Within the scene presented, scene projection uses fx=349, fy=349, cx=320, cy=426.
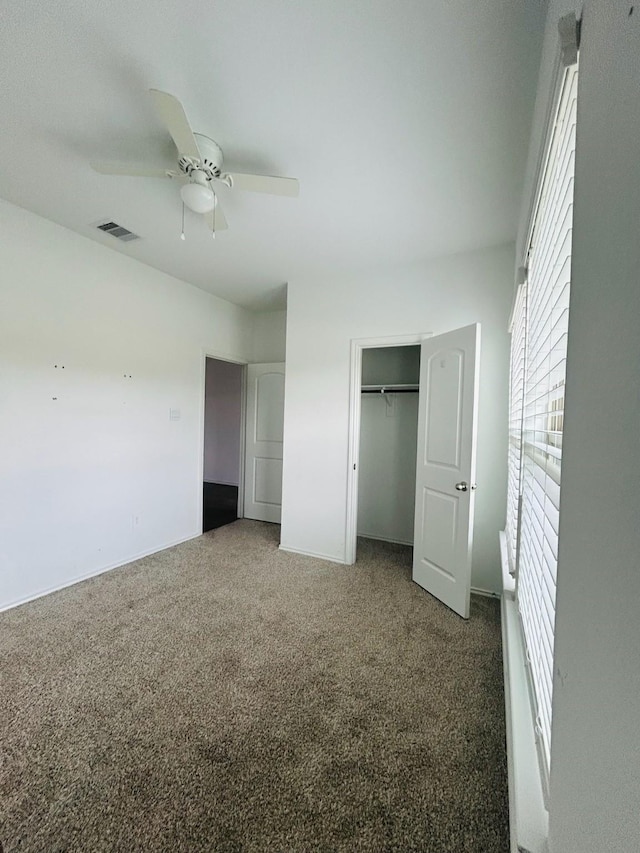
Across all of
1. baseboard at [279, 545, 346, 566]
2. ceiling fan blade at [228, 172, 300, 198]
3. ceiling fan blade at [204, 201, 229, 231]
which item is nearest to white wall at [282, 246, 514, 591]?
baseboard at [279, 545, 346, 566]

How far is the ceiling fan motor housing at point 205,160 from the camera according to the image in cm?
171

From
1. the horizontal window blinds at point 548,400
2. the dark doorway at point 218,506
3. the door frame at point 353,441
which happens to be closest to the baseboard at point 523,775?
the horizontal window blinds at point 548,400

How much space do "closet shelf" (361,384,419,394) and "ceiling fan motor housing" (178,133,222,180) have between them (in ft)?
7.91

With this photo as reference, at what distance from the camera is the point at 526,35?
1.25 m

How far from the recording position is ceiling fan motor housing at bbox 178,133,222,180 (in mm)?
1707

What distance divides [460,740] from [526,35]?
2736 millimetres

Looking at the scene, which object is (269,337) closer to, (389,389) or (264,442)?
(264,442)

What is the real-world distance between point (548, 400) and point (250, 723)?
69.7 inches

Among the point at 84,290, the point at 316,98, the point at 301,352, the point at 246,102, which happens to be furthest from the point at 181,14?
the point at 301,352

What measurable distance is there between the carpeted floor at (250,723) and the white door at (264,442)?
6.23 feet

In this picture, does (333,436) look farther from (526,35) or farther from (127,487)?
(526,35)

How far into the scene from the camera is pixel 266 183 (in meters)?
1.76

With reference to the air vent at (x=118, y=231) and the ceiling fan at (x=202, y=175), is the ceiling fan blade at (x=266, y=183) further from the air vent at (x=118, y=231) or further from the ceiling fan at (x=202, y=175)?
the air vent at (x=118, y=231)

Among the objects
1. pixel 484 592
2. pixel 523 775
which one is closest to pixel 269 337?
pixel 484 592
